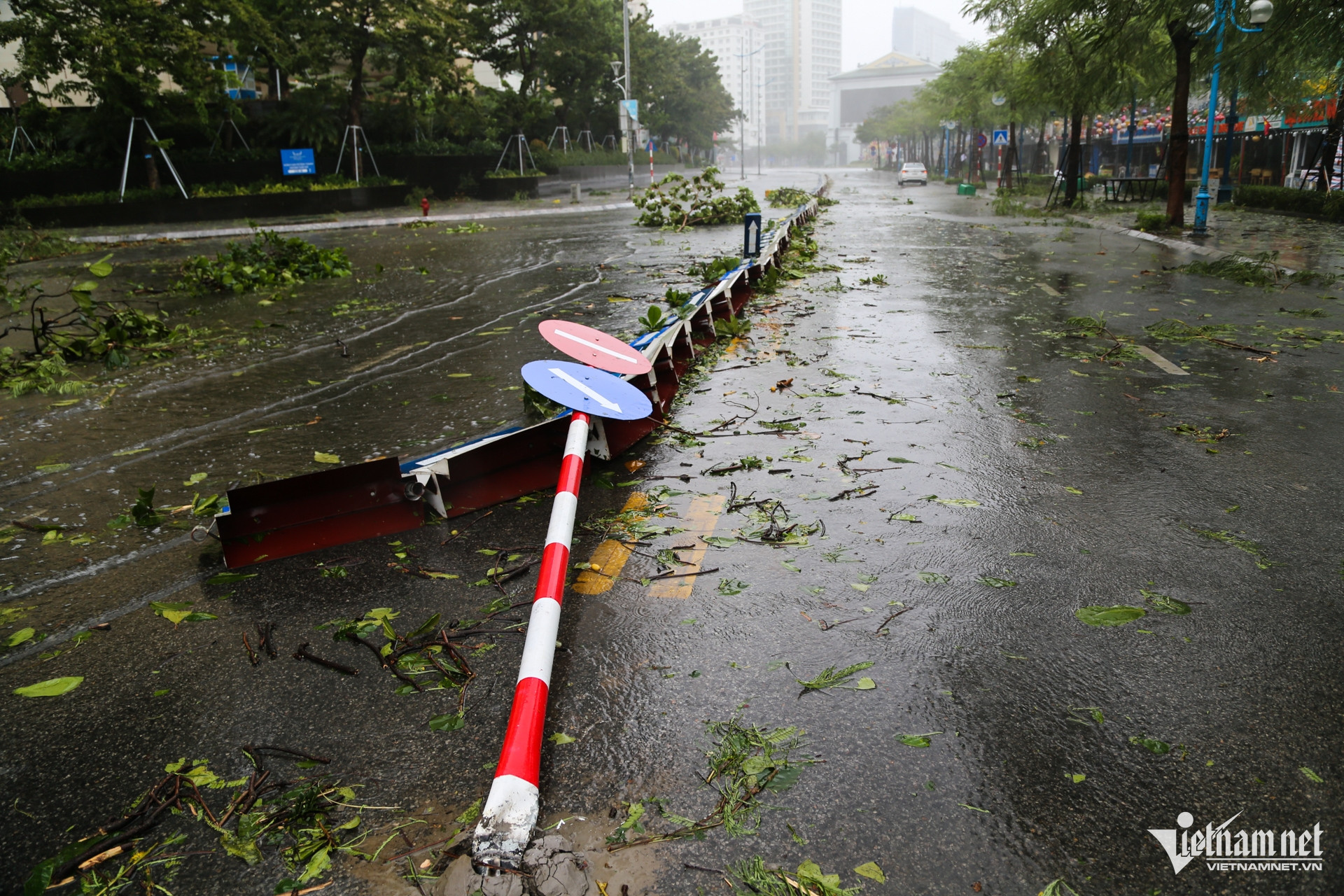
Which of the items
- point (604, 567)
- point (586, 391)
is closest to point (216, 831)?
point (604, 567)

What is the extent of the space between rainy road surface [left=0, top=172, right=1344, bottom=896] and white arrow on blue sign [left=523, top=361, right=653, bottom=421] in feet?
1.35

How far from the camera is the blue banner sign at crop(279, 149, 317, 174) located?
32.5 metres

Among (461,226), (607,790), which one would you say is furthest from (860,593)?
(461,226)

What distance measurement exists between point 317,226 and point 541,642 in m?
25.6

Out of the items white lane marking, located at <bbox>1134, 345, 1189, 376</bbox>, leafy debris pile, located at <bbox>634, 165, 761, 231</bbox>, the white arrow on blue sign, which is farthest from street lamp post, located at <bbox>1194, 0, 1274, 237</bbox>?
the white arrow on blue sign

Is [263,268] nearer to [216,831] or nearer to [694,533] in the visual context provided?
[694,533]

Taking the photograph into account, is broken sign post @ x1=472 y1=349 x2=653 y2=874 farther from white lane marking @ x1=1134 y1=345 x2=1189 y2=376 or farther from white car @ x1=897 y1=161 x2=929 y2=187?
white car @ x1=897 y1=161 x2=929 y2=187

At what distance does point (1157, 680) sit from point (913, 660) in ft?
2.64

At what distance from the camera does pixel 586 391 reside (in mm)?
5164

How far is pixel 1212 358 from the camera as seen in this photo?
25.9 ft

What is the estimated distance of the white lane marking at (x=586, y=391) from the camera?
5.02 meters

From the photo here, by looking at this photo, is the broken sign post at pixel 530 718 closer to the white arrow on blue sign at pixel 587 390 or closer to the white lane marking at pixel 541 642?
the white lane marking at pixel 541 642

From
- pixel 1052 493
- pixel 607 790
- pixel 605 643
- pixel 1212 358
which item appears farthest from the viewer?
pixel 1212 358

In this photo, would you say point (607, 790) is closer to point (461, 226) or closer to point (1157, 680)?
point (1157, 680)
